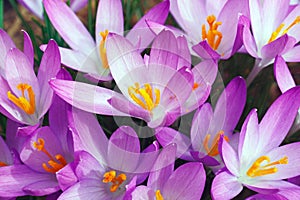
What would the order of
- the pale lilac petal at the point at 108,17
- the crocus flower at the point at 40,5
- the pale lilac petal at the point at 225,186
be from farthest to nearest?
the crocus flower at the point at 40,5
the pale lilac petal at the point at 108,17
the pale lilac petal at the point at 225,186

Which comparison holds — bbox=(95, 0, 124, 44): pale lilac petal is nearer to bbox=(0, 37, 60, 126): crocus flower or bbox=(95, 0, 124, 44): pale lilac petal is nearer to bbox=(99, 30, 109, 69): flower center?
bbox=(99, 30, 109, 69): flower center

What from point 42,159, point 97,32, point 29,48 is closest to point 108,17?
point 97,32

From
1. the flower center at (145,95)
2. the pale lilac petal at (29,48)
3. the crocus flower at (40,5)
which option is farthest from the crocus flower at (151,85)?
the crocus flower at (40,5)

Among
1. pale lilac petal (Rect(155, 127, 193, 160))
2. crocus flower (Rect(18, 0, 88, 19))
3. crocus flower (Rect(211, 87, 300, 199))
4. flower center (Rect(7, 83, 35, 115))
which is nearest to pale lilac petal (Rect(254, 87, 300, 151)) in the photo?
crocus flower (Rect(211, 87, 300, 199))

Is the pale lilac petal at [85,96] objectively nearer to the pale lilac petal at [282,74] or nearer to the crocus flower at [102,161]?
the crocus flower at [102,161]

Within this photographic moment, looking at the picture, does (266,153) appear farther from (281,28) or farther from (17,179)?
(17,179)

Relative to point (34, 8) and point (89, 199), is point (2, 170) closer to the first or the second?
point (89, 199)

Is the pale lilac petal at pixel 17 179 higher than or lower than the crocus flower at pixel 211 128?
lower
